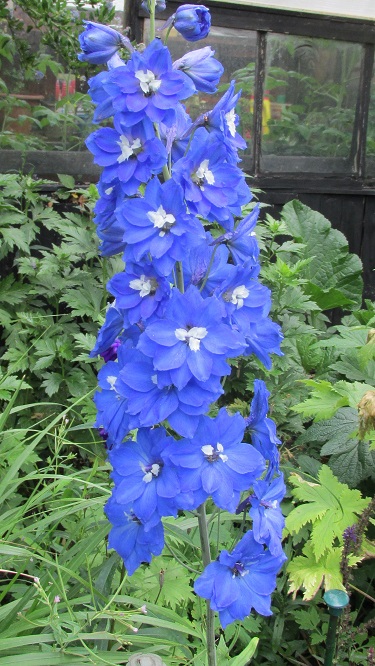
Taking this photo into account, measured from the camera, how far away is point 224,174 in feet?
3.53

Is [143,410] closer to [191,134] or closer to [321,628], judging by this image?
[191,134]

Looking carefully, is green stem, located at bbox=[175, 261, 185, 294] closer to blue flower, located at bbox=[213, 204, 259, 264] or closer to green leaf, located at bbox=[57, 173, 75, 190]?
blue flower, located at bbox=[213, 204, 259, 264]

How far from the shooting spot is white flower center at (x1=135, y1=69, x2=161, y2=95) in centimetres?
101

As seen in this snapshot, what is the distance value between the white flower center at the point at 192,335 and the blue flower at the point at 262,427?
0.21 m

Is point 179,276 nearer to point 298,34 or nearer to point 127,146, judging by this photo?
point 127,146

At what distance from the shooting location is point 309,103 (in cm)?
425

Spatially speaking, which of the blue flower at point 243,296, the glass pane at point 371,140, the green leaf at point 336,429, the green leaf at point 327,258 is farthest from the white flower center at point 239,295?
the glass pane at point 371,140

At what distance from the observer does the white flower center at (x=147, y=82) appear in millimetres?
1013

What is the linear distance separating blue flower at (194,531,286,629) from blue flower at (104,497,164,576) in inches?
4.1

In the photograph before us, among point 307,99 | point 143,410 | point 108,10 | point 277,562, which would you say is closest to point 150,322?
point 143,410

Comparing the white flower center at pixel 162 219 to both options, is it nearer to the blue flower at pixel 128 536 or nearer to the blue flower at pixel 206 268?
the blue flower at pixel 206 268

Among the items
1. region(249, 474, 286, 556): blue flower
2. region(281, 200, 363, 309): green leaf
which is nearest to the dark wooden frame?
region(281, 200, 363, 309): green leaf

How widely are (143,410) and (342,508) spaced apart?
115cm

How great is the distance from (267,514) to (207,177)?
0.58 meters
